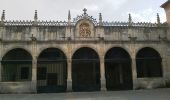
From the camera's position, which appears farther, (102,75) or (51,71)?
(51,71)

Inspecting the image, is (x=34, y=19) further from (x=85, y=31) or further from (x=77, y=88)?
(x=77, y=88)

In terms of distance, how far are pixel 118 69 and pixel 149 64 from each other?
11.6 ft

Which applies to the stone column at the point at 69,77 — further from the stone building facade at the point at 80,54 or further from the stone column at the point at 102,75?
the stone column at the point at 102,75

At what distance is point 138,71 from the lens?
2564 cm

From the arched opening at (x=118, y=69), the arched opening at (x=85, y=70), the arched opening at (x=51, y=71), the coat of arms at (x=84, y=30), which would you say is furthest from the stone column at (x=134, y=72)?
the arched opening at (x=51, y=71)

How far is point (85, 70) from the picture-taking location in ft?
86.1

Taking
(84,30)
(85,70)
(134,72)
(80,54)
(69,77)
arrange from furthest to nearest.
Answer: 1. (85,70)
2. (80,54)
3. (84,30)
4. (134,72)
5. (69,77)

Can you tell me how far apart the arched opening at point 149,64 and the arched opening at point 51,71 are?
7932 millimetres

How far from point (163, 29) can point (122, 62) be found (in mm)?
5963

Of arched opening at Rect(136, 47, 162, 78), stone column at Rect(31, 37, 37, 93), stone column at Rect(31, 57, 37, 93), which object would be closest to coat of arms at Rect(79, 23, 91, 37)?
stone column at Rect(31, 37, 37, 93)

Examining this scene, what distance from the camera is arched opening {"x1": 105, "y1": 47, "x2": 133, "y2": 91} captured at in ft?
82.9

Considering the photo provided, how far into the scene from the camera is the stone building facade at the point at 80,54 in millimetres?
24000

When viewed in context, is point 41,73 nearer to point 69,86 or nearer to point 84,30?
point 69,86

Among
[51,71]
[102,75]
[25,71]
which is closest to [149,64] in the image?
[102,75]
